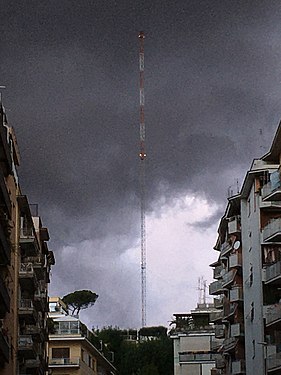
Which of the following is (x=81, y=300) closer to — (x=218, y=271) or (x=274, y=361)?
(x=218, y=271)

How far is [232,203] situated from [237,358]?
14.7 meters

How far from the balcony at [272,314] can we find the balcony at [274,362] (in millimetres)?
2424

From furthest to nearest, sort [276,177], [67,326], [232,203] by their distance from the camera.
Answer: [67,326], [232,203], [276,177]

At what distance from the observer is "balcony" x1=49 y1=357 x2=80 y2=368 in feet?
426

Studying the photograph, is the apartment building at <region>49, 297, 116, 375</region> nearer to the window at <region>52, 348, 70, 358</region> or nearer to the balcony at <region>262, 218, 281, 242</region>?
the window at <region>52, 348, 70, 358</region>

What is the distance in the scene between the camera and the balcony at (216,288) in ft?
367

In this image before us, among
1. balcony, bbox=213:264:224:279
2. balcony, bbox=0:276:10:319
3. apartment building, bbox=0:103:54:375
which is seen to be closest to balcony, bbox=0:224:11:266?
apartment building, bbox=0:103:54:375

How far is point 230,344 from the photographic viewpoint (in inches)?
4134

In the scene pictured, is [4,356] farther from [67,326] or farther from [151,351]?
[151,351]

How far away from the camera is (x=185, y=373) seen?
5349 inches

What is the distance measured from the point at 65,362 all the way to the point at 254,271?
47179 millimetres

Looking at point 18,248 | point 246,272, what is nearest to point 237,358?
point 246,272

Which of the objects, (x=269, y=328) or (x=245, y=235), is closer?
(x=269, y=328)

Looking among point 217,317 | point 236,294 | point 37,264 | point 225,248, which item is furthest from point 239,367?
point 37,264
